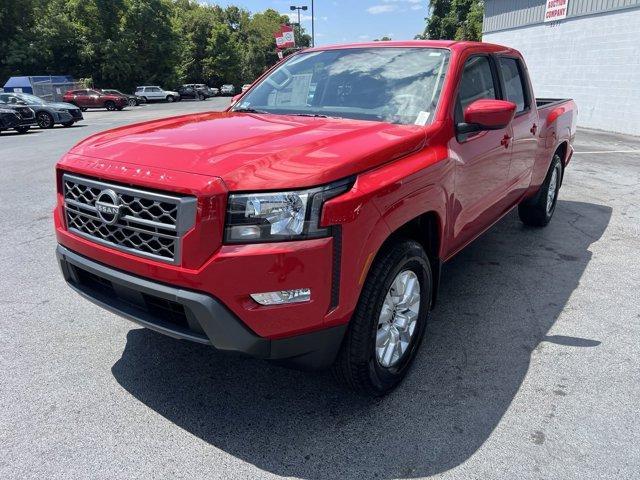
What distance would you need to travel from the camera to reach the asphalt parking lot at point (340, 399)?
237 centimetres

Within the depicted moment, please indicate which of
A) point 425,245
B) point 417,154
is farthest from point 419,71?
point 425,245

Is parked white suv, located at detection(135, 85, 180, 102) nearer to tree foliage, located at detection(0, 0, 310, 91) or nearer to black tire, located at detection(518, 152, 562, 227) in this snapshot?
tree foliage, located at detection(0, 0, 310, 91)

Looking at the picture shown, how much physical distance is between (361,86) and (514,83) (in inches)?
74.9

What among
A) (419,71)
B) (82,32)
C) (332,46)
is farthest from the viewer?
(82,32)

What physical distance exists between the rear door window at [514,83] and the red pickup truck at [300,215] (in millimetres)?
935

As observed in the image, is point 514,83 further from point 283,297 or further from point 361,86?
point 283,297

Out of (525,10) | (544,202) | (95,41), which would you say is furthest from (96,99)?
(544,202)

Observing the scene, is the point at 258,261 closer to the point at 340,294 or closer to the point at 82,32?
the point at 340,294

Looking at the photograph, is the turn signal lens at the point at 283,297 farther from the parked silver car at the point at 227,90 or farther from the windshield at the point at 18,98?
the parked silver car at the point at 227,90

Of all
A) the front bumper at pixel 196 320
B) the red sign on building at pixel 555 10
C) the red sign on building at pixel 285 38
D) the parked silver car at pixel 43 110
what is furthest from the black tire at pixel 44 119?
the red sign on building at pixel 285 38

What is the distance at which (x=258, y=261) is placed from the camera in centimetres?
214

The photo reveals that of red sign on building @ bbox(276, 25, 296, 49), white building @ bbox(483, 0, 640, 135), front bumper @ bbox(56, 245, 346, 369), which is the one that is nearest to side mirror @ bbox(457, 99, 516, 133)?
front bumper @ bbox(56, 245, 346, 369)

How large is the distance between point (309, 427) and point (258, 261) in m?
0.99

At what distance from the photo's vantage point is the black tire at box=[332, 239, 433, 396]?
248 centimetres
